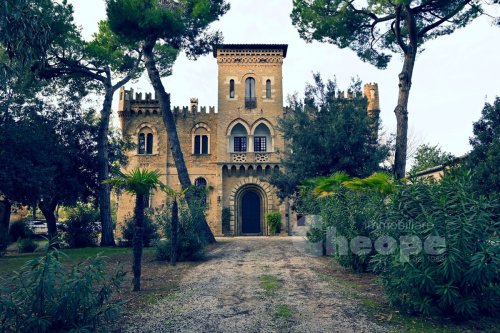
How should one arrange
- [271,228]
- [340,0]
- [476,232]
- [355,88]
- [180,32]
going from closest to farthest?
[476,232] < [340,0] < [180,32] < [355,88] < [271,228]

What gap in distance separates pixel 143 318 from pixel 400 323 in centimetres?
431

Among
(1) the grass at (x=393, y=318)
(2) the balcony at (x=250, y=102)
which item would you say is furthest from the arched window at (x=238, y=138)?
(1) the grass at (x=393, y=318)

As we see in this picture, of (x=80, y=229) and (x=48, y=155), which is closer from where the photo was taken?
(x=48, y=155)

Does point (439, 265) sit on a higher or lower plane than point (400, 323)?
higher

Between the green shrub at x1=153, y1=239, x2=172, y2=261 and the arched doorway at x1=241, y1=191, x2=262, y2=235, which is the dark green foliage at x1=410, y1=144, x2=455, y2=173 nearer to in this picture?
the arched doorway at x1=241, y1=191, x2=262, y2=235

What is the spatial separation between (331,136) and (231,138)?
12.9 metres

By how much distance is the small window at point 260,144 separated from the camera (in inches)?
1137

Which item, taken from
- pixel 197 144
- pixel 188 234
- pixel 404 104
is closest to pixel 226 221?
pixel 197 144

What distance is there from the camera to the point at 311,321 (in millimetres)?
6184

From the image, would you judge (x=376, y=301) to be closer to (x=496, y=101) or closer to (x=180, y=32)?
(x=496, y=101)

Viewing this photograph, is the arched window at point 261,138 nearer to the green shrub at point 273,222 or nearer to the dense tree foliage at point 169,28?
the green shrub at point 273,222

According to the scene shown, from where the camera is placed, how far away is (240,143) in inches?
1145

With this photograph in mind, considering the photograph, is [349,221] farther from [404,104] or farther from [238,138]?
[238,138]

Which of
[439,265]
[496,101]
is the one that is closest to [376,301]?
[439,265]
